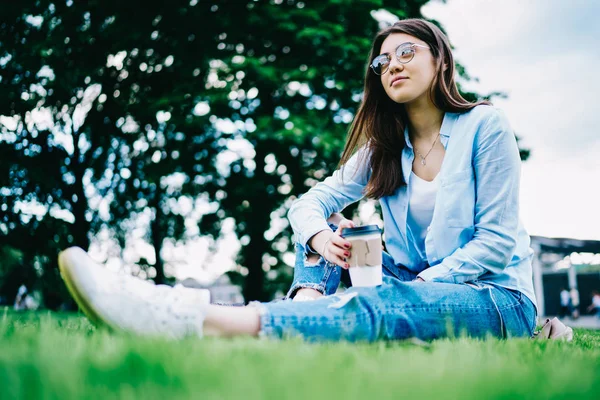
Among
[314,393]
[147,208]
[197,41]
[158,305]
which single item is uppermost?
[197,41]

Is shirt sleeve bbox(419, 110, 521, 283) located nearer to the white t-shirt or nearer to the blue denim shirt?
the blue denim shirt

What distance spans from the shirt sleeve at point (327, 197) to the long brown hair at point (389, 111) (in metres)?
0.06

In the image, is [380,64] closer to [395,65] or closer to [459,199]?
A: [395,65]

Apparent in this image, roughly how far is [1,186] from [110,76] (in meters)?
3.11

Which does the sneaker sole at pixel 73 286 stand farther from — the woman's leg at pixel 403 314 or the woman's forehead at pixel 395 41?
the woman's forehead at pixel 395 41

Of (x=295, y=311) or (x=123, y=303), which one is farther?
(x=295, y=311)

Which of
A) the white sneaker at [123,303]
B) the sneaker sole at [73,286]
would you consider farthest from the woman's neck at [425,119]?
the sneaker sole at [73,286]

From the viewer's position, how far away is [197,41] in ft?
34.6

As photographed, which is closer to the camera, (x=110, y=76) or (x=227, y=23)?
(x=227, y=23)

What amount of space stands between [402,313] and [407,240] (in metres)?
0.78

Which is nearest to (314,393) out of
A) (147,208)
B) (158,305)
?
(158,305)

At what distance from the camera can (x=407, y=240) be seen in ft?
9.54

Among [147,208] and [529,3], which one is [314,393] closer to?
[529,3]

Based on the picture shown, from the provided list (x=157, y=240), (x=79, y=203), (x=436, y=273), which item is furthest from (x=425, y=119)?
(x=157, y=240)
